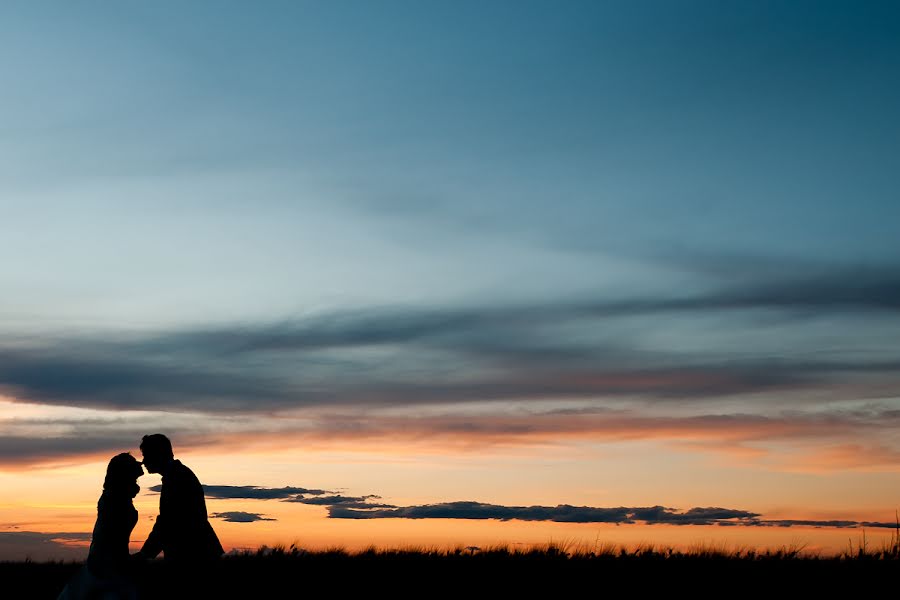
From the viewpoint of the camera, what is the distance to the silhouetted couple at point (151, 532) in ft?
40.0

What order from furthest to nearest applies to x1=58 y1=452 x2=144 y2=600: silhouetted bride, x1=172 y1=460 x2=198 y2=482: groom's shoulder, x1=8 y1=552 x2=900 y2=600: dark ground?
x1=8 y1=552 x2=900 y2=600: dark ground → x1=58 y1=452 x2=144 y2=600: silhouetted bride → x1=172 y1=460 x2=198 y2=482: groom's shoulder

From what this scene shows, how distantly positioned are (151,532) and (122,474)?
89 centimetres

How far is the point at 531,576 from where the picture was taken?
1817cm

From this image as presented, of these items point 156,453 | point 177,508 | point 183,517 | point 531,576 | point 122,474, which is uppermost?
point 156,453

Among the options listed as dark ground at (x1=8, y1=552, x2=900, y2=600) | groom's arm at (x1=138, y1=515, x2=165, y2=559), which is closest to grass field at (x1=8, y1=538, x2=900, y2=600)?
dark ground at (x1=8, y1=552, x2=900, y2=600)

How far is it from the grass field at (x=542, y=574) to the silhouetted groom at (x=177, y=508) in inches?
132

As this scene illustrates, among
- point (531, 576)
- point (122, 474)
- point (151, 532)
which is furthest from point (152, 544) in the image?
point (531, 576)

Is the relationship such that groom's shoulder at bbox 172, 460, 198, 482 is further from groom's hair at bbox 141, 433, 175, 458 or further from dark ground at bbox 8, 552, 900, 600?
dark ground at bbox 8, 552, 900, 600

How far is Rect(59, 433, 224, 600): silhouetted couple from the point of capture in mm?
12180

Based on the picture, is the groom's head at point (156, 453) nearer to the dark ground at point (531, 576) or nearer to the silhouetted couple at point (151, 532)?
the silhouetted couple at point (151, 532)

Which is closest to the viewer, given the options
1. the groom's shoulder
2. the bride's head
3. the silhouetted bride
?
the groom's shoulder

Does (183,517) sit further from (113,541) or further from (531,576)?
(531,576)

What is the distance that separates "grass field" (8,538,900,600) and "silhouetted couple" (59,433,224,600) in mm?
2835

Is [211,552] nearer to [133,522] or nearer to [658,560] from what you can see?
[133,522]
